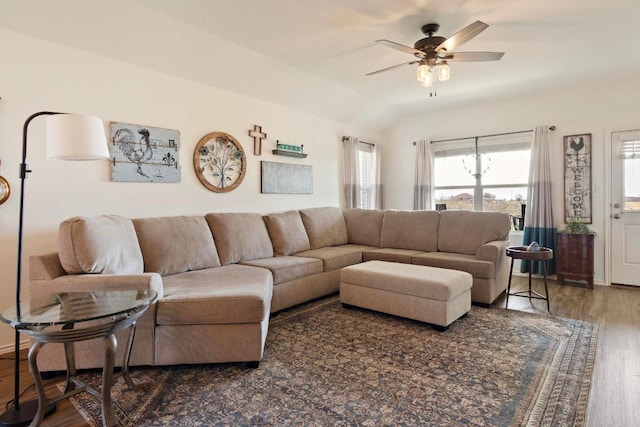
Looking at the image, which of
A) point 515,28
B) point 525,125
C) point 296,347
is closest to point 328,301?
point 296,347

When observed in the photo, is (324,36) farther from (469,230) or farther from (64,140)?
(469,230)

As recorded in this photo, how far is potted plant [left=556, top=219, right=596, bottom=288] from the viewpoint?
422 cm

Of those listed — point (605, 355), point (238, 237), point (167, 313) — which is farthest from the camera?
point (238, 237)

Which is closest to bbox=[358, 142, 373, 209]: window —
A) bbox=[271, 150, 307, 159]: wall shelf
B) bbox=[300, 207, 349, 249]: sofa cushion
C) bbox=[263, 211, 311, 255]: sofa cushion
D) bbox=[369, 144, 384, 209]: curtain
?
bbox=[369, 144, 384, 209]: curtain

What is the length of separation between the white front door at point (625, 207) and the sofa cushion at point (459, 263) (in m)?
2.04

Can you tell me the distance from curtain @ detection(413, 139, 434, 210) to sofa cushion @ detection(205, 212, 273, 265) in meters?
2.88

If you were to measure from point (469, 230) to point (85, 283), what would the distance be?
368cm

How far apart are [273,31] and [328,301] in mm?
2587

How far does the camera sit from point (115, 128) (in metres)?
3.00

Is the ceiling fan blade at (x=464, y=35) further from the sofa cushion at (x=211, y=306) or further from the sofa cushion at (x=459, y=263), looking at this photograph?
the sofa cushion at (x=211, y=306)

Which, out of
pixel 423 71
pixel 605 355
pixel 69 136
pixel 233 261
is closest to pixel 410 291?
pixel 605 355

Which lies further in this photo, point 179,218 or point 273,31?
point 179,218

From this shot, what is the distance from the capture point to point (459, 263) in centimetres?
360

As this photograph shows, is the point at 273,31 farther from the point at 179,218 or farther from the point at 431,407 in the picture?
the point at 431,407
